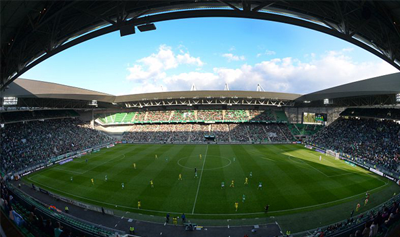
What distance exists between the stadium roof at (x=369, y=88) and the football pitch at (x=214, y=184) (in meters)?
12.6

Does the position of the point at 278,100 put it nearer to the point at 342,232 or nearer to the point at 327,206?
the point at 327,206

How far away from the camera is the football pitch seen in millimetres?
18859

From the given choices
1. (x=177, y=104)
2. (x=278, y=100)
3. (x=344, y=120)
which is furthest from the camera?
(x=177, y=104)

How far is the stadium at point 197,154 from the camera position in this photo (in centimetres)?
988

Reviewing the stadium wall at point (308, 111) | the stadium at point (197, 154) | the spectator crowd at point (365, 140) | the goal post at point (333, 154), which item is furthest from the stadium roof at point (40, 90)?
the stadium wall at point (308, 111)

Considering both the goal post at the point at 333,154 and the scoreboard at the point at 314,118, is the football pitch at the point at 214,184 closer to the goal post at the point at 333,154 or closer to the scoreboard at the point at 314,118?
the goal post at the point at 333,154

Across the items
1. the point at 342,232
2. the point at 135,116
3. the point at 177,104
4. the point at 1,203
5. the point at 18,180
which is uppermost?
the point at 177,104

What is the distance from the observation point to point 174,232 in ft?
49.4

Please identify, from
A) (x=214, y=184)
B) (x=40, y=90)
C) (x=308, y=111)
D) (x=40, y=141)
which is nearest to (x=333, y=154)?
(x=308, y=111)

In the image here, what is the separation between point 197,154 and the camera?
40000mm

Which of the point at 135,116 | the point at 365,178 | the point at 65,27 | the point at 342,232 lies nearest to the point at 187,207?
the point at 342,232

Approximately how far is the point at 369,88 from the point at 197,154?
3308cm

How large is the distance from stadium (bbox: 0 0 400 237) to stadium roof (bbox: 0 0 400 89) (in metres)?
0.07

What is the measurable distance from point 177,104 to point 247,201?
47.9 metres
